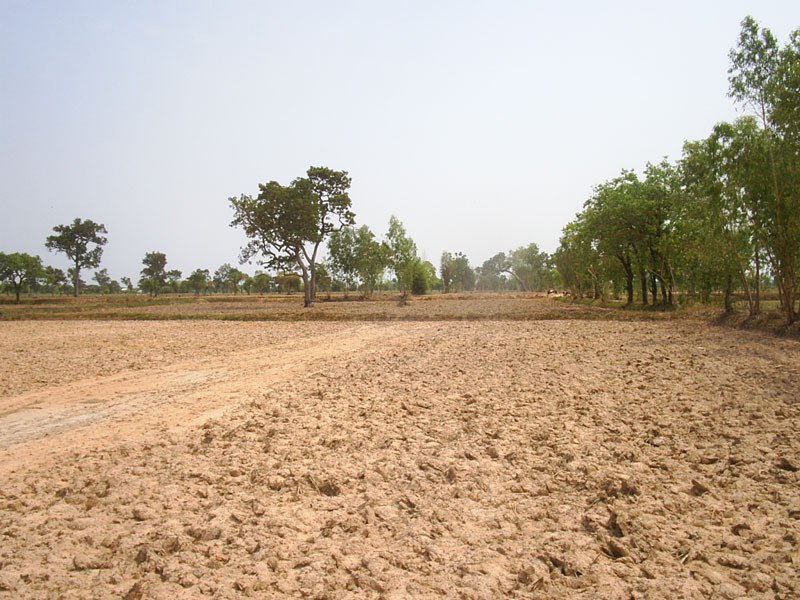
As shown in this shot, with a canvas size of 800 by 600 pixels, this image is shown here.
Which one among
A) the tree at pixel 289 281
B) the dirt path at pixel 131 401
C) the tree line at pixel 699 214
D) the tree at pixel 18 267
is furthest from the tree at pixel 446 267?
the dirt path at pixel 131 401

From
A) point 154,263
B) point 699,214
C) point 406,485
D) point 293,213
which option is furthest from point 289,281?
point 406,485

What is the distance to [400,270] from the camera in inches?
2714

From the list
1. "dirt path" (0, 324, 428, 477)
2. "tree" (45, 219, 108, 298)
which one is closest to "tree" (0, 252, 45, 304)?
"tree" (45, 219, 108, 298)

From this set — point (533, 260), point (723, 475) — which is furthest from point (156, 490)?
point (533, 260)

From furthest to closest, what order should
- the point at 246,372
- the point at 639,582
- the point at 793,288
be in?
the point at 793,288 < the point at 246,372 < the point at 639,582

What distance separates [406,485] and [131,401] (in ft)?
18.8

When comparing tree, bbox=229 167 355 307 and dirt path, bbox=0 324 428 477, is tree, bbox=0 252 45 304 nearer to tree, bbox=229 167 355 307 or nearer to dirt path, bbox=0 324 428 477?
tree, bbox=229 167 355 307

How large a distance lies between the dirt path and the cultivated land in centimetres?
5

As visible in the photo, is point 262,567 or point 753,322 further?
point 753,322

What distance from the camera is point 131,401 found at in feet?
25.1

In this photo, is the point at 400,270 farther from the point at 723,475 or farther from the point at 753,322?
the point at 723,475

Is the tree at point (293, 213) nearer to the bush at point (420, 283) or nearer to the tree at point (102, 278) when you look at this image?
the bush at point (420, 283)

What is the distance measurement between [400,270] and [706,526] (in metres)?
65.7

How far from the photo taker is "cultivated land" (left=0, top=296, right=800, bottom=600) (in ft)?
9.81
